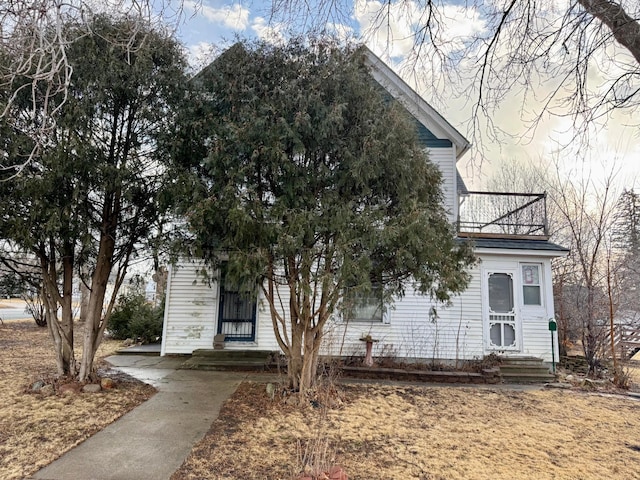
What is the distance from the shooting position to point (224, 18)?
4023 millimetres

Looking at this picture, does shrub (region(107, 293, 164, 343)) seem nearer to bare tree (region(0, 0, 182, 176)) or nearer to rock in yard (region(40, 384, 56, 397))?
rock in yard (region(40, 384, 56, 397))

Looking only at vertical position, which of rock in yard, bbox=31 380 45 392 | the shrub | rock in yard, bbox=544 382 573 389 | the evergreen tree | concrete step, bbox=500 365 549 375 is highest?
the evergreen tree

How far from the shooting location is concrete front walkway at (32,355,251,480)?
3.61 meters

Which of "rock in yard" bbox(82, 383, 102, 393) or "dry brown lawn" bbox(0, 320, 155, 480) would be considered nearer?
"dry brown lawn" bbox(0, 320, 155, 480)

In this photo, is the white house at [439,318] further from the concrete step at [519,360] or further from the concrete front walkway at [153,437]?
the concrete front walkway at [153,437]

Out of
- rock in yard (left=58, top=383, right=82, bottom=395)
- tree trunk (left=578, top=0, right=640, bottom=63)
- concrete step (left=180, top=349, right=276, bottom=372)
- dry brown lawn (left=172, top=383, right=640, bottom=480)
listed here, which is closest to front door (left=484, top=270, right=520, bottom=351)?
dry brown lawn (left=172, top=383, right=640, bottom=480)

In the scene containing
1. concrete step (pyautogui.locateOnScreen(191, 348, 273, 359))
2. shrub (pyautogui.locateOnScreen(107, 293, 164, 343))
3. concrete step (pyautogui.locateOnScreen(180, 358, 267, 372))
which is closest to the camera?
concrete step (pyautogui.locateOnScreen(180, 358, 267, 372))

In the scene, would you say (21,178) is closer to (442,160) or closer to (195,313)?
(195,313)

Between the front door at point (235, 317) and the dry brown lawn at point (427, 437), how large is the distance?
298 centimetres

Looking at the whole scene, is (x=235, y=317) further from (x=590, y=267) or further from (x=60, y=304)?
(x=590, y=267)

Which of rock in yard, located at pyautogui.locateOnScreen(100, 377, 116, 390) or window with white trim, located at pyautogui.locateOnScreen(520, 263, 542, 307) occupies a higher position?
window with white trim, located at pyautogui.locateOnScreen(520, 263, 542, 307)

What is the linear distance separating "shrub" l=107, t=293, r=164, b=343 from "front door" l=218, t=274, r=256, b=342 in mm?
3320

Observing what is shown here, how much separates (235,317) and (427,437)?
20.4 feet

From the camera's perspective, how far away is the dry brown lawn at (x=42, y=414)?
3.86 metres
